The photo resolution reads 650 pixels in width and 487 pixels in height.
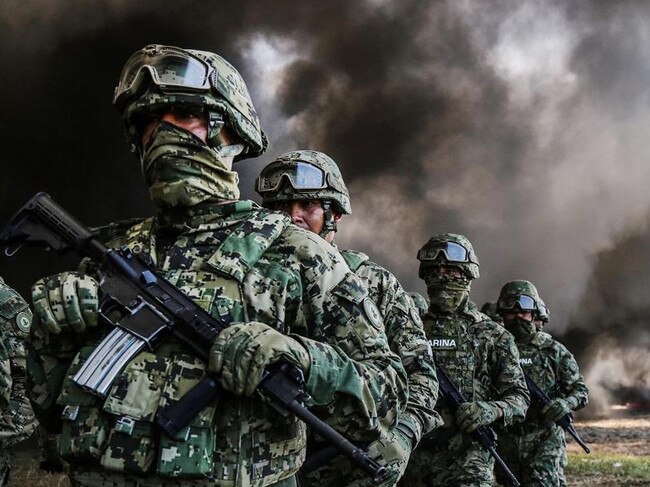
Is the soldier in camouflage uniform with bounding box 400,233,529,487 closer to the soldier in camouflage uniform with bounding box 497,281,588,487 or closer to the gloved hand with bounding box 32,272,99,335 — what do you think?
the soldier in camouflage uniform with bounding box 497,281,588,487

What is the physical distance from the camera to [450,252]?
571 centimetres

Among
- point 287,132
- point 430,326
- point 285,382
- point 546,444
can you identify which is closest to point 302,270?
point 285,382

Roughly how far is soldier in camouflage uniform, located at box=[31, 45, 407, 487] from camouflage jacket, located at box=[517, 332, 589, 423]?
6.20 metres

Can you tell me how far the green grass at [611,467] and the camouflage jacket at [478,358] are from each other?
6.54 meters

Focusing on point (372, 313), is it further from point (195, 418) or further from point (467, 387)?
point (467, 387)

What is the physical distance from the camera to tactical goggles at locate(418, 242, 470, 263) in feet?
18.7

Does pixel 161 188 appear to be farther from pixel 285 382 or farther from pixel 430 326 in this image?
pixel 430 326

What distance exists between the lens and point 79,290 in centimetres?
185

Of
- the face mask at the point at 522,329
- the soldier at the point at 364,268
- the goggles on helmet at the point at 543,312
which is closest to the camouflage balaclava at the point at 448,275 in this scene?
the soldier at the point at 364,268

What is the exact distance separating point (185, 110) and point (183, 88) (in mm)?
64

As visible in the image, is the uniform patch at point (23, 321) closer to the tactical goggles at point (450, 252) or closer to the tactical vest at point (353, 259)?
the tactical vest at point (353, 259)

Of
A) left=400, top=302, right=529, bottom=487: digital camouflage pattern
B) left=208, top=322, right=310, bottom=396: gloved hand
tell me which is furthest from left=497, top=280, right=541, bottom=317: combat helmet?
left=208, top=322, right=310, bottom=396: gloved hand

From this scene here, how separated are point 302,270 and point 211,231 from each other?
280 mm

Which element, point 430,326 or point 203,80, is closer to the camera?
point 203,80
